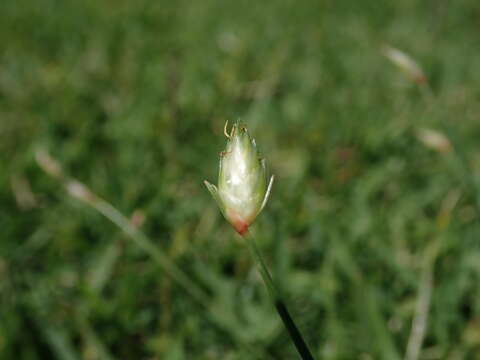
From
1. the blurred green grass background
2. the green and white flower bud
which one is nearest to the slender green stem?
the green and white flower bud

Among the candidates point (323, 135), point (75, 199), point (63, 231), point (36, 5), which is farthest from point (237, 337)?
point (36, 5)

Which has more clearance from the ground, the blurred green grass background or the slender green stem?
the blurred green grass background

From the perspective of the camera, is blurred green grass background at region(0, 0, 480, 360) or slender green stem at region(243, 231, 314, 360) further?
blurred green grass background at region(0, 0, 480, 360)

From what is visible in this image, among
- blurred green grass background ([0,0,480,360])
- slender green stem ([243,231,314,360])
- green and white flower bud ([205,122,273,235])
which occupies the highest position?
blurred green grass background ([0,0,480,360])

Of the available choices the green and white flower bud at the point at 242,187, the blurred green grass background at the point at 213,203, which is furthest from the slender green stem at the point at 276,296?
the blurred green grass background at the point at 213,203

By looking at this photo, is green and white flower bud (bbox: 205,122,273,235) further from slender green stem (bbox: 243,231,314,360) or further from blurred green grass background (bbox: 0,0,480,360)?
blurred green grass background (bbox: 0,0,480,360)

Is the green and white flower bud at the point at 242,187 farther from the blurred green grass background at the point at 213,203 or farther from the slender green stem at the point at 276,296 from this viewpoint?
the blurred green grass background at the point at 213,203

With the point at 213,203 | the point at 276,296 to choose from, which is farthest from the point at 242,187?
the point at 213,203

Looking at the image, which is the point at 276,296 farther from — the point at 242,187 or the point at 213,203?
the point at 213,203
